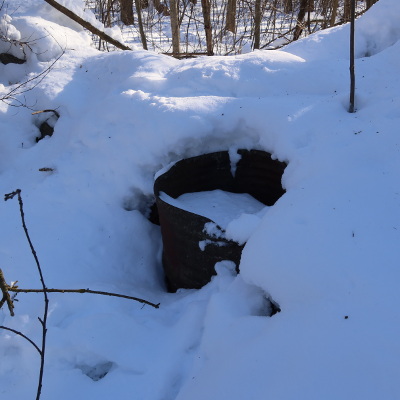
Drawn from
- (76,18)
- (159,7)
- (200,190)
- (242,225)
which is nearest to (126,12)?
(159,7)

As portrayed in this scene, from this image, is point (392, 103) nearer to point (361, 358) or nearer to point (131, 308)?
point (361, 358)

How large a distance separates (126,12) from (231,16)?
3346 mm

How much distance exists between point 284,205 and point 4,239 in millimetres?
2057

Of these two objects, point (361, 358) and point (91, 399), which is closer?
point (361, 358)

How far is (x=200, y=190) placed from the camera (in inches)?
124

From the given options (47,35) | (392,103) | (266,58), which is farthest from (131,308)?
(47,35)

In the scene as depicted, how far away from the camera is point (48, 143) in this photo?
3939 millimetres

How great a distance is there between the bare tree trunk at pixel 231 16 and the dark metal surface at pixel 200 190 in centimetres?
614

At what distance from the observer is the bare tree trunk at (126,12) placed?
10.3m

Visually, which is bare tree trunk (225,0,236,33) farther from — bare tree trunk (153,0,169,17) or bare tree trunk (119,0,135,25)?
bare tree trunk (153,0,169,17)

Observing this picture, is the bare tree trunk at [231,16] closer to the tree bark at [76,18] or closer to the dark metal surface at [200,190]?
the tree bark at [76,18]

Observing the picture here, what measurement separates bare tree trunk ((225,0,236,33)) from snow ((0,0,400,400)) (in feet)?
15.5

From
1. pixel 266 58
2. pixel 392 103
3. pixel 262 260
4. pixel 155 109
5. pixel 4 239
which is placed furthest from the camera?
pixel 266 58

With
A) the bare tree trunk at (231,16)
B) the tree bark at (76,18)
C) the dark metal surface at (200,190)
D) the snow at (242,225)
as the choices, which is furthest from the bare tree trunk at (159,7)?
the dark metal surface at (200,190)
